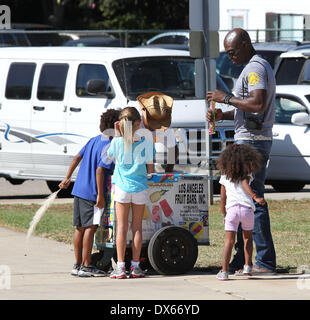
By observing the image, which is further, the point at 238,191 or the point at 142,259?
the point at 142,259

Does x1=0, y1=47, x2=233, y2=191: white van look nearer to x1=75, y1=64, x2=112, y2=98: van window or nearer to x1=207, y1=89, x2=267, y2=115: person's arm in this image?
x1=75, y1=64, x2=112, y2=98: van window

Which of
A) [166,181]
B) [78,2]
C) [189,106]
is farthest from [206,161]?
[78,2]

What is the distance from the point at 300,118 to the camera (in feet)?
49.1

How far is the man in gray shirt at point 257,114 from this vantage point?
28.3 ft

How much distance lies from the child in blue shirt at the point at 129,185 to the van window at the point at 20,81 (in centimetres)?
693

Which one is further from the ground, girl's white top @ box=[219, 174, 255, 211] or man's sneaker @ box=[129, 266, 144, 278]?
girl's white top @ box=[219, 174, 255, 211]

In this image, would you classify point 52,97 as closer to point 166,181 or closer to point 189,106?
point 189,106

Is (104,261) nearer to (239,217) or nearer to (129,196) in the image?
(129,196)

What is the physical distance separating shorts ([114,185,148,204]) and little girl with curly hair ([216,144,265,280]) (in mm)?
679

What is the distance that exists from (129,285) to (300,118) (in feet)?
23.8

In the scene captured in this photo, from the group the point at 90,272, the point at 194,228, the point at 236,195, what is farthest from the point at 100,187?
the point at 236,195

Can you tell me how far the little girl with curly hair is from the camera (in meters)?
8.51

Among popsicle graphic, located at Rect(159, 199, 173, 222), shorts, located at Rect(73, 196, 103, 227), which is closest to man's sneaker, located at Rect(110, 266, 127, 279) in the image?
shorts, located at Rect(73, 196, 103, 227)

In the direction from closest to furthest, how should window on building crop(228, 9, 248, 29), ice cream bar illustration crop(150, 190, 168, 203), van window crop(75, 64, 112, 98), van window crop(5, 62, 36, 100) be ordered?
1. ice cream bar illustration crop(150, 190, 168, 203)
2. van window crop(75, 64, 112, 98)
3. van window crop(5, 62, 36, 100)
4. window on building crop(228, 9, 248, 29)
